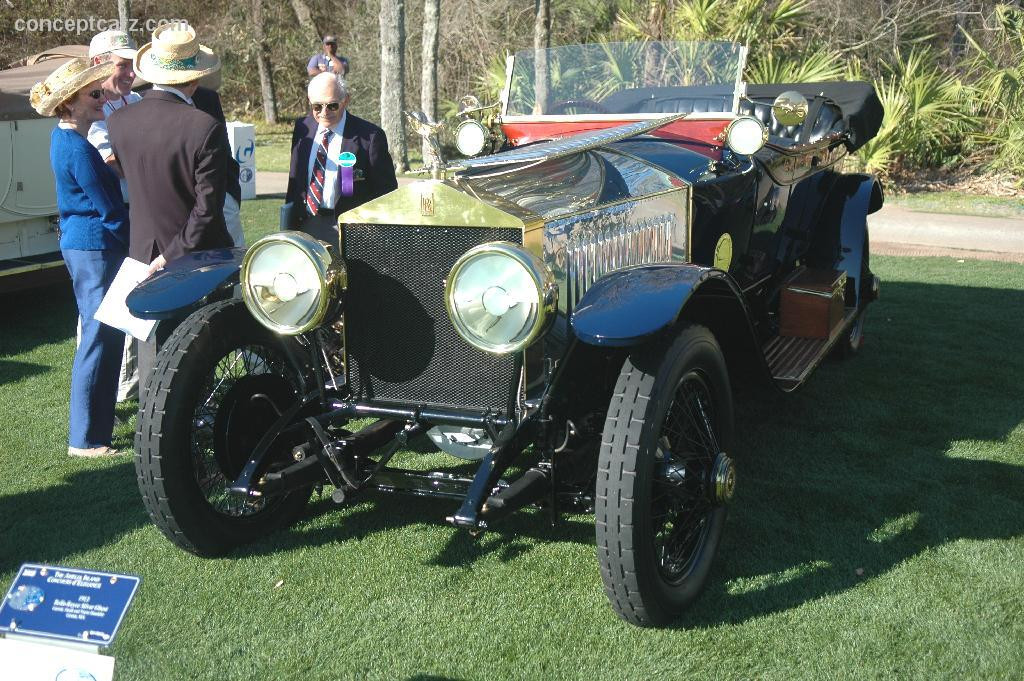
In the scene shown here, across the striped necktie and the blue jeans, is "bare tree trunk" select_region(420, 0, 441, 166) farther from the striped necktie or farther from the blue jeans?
the blue jeans

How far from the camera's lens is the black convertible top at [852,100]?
562cm

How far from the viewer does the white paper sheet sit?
12.0 ft

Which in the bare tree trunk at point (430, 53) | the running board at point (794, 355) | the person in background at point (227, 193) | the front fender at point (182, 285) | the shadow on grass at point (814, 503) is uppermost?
the bare tree trunk at point (430, 53)

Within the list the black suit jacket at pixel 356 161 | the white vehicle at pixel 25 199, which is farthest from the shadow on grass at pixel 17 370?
the black suit jacket at pixel 356 161

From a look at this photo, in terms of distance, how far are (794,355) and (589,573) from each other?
182 cm

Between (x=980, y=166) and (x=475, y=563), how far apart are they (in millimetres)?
11763

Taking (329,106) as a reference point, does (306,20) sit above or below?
above

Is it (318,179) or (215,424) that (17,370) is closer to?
(318,179)

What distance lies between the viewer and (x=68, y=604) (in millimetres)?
2006

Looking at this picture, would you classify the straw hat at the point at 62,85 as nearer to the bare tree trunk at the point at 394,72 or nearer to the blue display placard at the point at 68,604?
the blue display placard at the point at 68,604

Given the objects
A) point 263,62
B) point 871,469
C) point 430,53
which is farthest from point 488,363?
point 263,62

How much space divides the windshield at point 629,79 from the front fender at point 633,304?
1.91 m

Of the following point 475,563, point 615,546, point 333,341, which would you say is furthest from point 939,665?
point 333,341

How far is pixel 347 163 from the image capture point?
15.1ft
